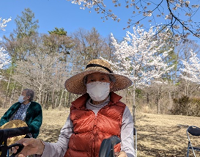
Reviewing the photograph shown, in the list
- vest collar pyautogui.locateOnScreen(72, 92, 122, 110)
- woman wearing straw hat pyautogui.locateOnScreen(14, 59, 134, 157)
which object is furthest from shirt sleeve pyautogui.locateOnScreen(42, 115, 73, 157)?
vest collar pyautogui.locateOnScreen(72, 92, 122, 110)

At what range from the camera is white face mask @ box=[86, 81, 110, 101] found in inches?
61.0

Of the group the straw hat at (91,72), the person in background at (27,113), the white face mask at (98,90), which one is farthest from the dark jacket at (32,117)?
the white face mask at (98,90)

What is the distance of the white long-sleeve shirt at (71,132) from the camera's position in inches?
50.0

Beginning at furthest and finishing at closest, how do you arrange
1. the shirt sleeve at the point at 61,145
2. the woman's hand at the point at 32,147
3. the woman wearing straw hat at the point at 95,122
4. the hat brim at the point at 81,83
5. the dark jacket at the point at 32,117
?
1. the dark jacket at the point at 32,117
2. the hat brim at the point at 81,83
3. the woman wearing straw hat at the point at 95,122
4. the shirt sleeve at the point at 61,145
5. the woman's hand at the point at 32,147

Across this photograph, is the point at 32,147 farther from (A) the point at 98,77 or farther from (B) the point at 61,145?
(A) the point at 98,77

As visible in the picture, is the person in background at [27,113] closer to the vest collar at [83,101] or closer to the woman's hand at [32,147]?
the vest collar at [83,101]

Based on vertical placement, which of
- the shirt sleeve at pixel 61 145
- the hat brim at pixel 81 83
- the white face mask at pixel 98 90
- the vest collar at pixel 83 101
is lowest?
the shirt sleeve at pixel 61 145

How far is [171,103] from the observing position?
16.2 m

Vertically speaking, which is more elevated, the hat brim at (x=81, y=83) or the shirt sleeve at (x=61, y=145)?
the hat brim at (x=81, y=83)

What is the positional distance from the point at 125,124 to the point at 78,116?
43 cm

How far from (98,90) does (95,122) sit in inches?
11.7

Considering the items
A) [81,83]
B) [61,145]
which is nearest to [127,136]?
[61,145]

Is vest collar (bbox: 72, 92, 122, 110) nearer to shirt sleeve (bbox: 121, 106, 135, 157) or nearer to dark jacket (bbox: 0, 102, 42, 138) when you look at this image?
shirt sleeve (bbox: 121, 106, 135, 157)

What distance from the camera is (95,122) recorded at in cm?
142
